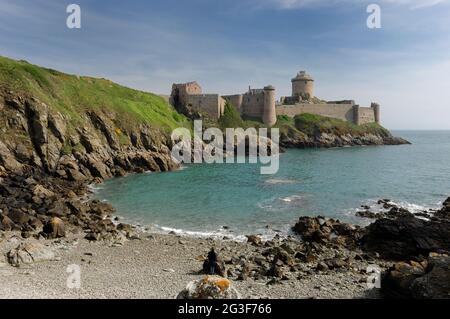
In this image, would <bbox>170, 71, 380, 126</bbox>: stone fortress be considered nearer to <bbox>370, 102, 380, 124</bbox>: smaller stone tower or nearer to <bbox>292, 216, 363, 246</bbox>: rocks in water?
<bbox>370, 102, 380, 124</bbox>: smaller stone tower

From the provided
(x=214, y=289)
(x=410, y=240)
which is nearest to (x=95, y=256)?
(x=214, y=289)

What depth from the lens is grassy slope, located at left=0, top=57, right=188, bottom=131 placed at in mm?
55072

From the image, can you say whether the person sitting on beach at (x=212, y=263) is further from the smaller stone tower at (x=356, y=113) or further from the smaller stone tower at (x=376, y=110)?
the smaller stone tower at (x=376, y=110)

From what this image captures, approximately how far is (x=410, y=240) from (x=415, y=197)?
23235mm

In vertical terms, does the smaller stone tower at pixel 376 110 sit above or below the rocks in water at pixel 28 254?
above

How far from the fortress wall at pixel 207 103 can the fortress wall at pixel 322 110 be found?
105 ft

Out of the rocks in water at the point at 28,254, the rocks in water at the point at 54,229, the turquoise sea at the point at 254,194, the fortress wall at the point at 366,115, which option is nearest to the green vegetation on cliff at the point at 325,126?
the fortress wall at the point at 366,115

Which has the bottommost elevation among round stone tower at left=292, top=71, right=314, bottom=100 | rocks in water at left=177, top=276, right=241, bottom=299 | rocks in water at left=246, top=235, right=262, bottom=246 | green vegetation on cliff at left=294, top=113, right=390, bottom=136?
rocks in water at left=246, top=235, right=262, bottom=246

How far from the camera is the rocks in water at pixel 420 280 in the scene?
15.6 m

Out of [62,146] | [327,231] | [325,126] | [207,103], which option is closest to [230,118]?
[207,103]

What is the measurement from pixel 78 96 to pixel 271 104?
237 ft

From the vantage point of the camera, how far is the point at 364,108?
15062cm

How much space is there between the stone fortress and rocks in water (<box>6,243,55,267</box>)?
88.9 m

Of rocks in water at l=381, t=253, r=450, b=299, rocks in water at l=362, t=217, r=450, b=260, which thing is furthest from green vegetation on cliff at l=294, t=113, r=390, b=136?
rocks in water at l=381, t=253, r=450, b=299
